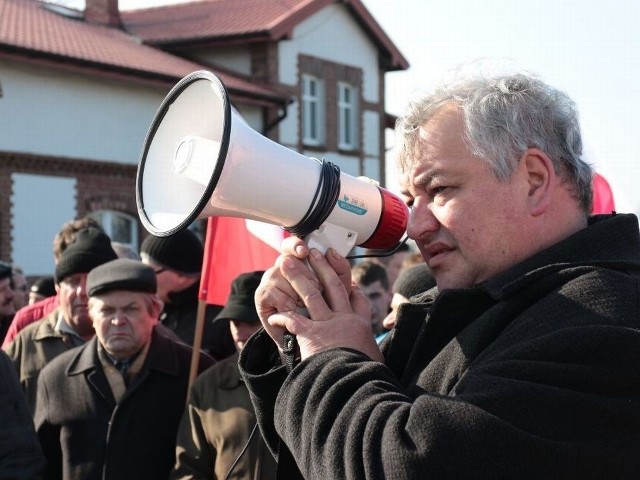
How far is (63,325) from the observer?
5.30m

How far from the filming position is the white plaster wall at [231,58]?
2134cm

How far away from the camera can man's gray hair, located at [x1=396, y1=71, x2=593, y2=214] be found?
1.99 m

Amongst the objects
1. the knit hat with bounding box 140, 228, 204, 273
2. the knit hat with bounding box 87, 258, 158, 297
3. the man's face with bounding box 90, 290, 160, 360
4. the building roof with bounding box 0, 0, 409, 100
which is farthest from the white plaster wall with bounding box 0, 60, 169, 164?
the man's face with bounding box 90, 290, 160, 360

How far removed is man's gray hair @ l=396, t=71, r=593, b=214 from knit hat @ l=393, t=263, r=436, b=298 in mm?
2632

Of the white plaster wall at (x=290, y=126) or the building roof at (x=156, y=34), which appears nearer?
the building roof at (x=156, y=34)

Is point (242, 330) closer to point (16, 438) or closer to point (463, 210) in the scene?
point (16, 438)

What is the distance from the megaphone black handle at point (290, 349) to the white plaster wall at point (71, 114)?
13942 millimetres

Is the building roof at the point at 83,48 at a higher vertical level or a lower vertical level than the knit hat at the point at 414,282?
higher

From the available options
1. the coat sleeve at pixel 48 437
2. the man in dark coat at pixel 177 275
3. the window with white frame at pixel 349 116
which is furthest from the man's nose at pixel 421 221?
the window with white frame at pixel 349 116

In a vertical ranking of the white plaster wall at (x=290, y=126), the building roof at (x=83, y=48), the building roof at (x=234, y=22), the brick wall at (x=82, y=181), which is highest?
the building roof at (x=234, y=22)

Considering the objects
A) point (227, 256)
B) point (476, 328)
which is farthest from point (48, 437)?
point (476, 328)

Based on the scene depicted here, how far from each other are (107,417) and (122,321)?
1.41 feet

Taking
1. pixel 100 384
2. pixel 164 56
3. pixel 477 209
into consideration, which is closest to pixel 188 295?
pixel 100 384

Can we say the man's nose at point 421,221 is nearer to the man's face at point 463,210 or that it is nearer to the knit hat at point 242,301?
the man's face at point 463,210
